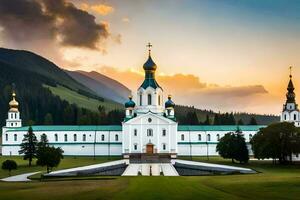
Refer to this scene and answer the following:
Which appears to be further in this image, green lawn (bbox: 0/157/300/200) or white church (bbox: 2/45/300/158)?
white church (bbox: 2/45/300/158)

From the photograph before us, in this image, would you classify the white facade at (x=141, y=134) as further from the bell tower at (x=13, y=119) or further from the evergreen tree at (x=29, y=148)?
the evergreen tree at (x=29, y=148)

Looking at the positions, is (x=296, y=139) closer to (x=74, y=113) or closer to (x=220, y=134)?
(x=220, y=134)

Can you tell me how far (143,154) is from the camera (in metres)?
94.2

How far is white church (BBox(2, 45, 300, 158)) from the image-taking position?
96062mm

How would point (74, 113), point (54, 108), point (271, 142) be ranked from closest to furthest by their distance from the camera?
point (271, 142), point (74, 113), point (54, 108)

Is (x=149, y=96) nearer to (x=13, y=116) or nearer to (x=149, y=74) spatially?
(x=149, y=74)

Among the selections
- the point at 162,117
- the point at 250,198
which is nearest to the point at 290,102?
the point at 162,117

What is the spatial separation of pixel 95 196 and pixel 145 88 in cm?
6498

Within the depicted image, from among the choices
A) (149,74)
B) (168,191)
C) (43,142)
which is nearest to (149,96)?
(149,74)

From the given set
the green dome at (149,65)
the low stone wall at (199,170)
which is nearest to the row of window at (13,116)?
the green dome at (149,65)

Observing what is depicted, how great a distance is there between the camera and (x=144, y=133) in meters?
96.1

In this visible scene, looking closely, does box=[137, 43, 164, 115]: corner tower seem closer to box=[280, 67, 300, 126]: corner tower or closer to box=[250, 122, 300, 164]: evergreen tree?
box=[280, 67, 300, 126]: corner tower

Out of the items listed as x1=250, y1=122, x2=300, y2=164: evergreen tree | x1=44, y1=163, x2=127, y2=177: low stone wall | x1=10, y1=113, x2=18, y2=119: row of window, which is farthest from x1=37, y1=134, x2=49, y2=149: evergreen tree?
x1=250, y1=122, x2=300, y2=164: evergreen tree

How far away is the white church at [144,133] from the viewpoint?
96062 millimetres
